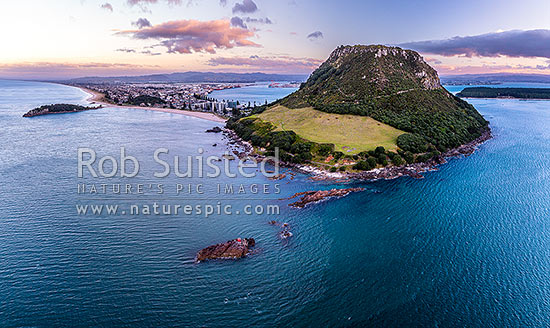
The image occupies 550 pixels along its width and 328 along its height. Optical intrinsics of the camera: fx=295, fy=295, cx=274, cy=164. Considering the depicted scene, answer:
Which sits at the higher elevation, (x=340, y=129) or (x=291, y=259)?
(x=340, y=129)

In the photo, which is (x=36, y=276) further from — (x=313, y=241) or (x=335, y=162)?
(x=335, y=162)

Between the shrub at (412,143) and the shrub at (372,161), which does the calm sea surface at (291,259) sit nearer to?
the shrub at (372,161)

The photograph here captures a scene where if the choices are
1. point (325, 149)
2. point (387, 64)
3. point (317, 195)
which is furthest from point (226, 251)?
point (387, 64)

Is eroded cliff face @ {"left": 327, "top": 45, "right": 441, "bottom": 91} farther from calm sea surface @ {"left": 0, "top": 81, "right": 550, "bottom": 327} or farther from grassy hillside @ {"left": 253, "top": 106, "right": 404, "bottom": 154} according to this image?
calm sea surface @ {"left": 0, "top": 81, "right": 550, "bottom": 327}

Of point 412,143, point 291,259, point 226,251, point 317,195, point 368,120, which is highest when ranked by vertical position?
point 368,120

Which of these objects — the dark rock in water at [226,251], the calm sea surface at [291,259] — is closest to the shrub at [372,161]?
the calm sea surface at [291,259]

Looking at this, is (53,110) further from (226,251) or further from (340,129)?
(226,251)
